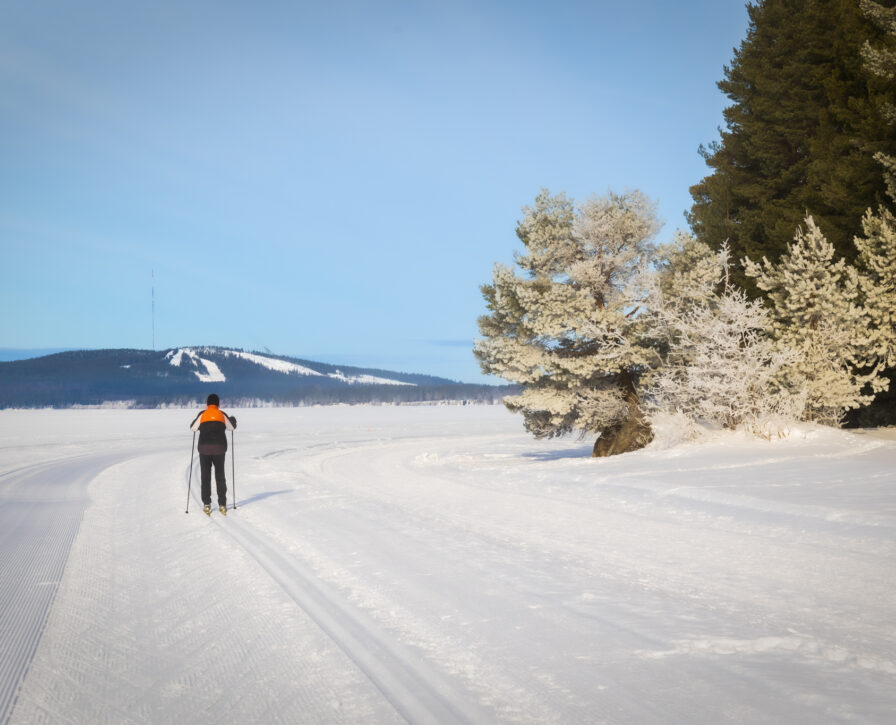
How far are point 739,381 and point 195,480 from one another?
13985mm

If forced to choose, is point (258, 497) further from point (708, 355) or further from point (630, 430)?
point (708, 355)

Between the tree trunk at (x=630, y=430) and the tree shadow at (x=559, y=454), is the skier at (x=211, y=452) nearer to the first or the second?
the tree trunk at (x=630, y=430)

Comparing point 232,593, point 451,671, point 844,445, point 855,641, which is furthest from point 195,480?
point 844,445

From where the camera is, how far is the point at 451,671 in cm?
415

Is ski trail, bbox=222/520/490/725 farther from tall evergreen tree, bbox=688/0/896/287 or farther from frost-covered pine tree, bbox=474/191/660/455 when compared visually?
tall evergreen tree, bbox=688/0/896/287

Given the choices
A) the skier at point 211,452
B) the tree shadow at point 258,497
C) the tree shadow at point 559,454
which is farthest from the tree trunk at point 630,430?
the skier at point 211,452

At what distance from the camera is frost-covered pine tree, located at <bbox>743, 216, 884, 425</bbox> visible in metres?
16.9

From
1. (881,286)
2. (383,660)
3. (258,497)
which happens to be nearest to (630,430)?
(881,286)

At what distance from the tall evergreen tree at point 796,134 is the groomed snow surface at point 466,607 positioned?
12.7 metres

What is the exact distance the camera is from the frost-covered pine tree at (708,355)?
1684 cm

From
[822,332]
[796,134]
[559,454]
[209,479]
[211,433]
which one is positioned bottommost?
[559,454]

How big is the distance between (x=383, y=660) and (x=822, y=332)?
16.7m

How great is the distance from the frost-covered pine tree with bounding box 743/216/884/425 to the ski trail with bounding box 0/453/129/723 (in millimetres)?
16569

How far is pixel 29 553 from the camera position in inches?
313
